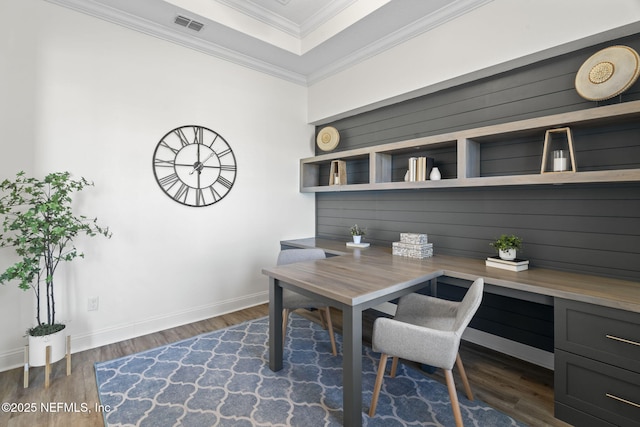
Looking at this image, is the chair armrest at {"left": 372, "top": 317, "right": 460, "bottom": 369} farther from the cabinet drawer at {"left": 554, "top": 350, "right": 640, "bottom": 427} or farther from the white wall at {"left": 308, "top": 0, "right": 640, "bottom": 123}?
the white wall at {"left": 308, "top": 0, "right": 640, "bottom": 123}

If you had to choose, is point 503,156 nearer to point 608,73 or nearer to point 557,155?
point 557,155

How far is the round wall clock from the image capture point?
9.65ft

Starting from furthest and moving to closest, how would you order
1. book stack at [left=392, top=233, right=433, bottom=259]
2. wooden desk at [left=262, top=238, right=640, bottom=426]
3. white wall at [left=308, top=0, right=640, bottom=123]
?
1. book stack at [left=392, top=233, right=433, bottom=259]
2. white wall at [left=308, top=0, right=640, bottom=123]
3. wooden desk at [left=262, top=238, right=640, bottom=426]

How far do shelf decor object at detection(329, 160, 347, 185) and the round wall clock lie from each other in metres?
1.16

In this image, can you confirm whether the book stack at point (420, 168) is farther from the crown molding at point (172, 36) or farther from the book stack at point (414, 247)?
the crown molding at point (172, 36)

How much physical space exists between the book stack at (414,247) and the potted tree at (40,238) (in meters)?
2.55

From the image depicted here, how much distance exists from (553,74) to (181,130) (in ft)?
10.6

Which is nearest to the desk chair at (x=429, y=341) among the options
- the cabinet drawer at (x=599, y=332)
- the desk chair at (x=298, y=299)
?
the cabinet drawer at (x=599, y=332)

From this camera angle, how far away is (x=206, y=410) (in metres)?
1.80

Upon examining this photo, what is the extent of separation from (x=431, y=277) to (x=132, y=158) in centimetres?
277

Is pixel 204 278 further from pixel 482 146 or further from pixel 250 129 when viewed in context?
pixel 482 146

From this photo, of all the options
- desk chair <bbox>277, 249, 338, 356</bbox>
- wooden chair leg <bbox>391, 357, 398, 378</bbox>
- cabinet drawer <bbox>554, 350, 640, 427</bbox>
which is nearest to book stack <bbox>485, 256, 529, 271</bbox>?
cabinet drawer <bbox>554, 350, 640, 427</bbox>

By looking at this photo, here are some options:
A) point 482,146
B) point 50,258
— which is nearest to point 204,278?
point 50,258

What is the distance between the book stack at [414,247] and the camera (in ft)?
8.72
